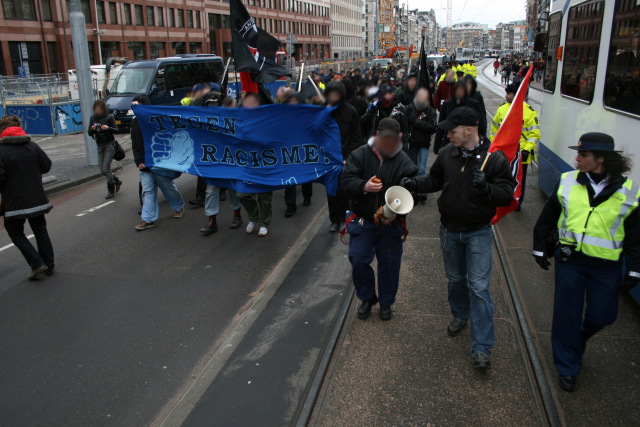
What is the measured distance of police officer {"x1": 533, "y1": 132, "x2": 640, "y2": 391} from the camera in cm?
330

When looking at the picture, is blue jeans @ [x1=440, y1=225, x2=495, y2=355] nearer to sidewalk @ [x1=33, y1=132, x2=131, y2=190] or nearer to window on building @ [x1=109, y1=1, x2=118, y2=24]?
sidewalk @ [x1=33, y1=132, x2=131, y2=190]

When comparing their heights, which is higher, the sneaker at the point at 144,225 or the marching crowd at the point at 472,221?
the marching crowd at the point at 472,221

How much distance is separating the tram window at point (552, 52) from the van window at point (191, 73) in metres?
13.9

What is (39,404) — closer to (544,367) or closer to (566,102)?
(544,367)

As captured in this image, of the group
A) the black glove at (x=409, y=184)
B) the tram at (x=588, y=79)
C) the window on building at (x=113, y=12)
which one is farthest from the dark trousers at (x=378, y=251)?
the window on building at (x=113, y=12)

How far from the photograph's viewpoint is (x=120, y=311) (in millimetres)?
5141

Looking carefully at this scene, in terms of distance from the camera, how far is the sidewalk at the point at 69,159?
36.3ft

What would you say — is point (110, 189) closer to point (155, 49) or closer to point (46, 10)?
point (46, 10)

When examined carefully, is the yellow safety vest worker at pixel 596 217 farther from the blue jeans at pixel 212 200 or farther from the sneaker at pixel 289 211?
the sneaker at pixel 289 211

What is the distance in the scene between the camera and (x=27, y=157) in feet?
18.9

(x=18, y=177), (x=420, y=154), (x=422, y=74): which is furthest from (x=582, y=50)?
(x=18, y=177)

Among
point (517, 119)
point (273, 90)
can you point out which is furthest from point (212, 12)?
point (517, 119)

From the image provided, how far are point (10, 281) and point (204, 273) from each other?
2244 millimetres

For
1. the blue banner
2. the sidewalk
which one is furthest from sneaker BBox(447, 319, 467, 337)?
the sidewalk
